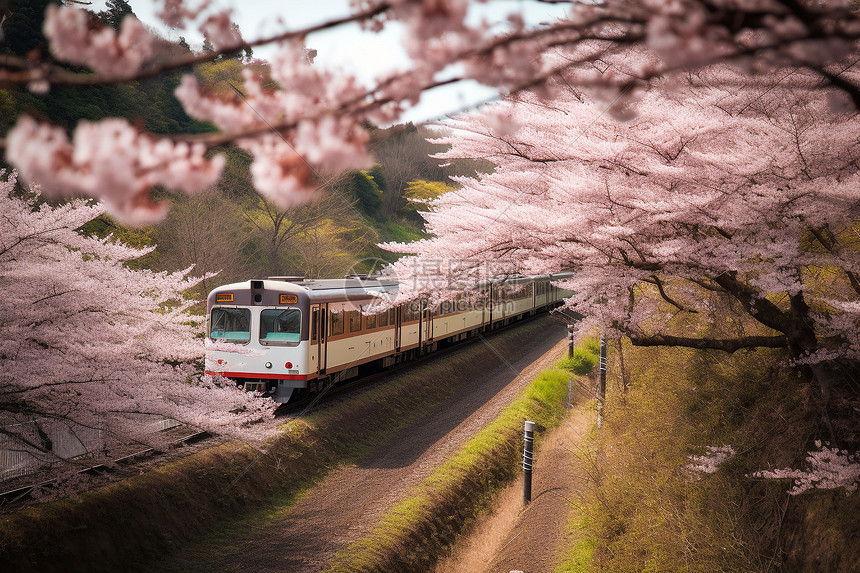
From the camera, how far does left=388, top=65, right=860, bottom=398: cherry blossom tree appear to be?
4.78 m

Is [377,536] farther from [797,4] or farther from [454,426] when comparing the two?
[797,4]

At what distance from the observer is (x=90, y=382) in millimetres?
6812

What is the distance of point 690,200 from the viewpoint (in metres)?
4.93

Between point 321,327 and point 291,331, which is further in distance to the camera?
point 321,327

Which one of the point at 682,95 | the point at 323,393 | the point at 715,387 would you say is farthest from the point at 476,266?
the point at 323,393

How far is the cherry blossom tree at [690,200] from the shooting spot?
4777mm

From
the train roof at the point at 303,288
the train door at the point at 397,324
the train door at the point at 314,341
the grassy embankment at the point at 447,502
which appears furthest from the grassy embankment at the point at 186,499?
the train door at the point at 397,324

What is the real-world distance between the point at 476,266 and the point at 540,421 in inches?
361

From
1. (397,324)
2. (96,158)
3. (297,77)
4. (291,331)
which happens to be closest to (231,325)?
(291,331)

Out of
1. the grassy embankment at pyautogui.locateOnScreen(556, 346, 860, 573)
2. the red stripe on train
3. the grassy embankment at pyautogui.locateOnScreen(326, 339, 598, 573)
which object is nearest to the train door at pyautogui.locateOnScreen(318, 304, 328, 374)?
the red stripe on train

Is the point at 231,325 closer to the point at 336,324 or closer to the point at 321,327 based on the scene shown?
the point at 321,327

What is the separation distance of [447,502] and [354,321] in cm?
523

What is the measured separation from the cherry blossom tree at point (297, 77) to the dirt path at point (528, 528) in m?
8.36

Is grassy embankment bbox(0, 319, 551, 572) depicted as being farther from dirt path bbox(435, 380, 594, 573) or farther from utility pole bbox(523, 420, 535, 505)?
utility pole bbox(523, 420, 535, 505)
